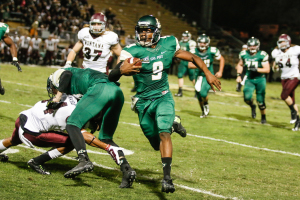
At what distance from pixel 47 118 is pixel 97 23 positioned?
103 inches

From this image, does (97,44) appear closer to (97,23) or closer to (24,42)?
(97,23)

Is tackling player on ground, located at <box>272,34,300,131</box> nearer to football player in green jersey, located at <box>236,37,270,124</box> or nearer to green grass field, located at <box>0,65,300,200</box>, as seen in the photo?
football player in green jersey, located at <box>236,37,270,124</box>

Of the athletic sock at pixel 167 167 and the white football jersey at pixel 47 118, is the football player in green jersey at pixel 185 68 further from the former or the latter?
the athletic sock at pixel 167 167

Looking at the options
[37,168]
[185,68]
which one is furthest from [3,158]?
[185,68]

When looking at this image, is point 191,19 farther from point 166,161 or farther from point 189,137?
point 166,161

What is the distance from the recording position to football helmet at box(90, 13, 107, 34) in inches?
255

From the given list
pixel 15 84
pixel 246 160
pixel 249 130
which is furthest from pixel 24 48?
pixel 246 160

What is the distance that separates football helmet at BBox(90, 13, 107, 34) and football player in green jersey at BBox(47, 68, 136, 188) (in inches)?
83.2

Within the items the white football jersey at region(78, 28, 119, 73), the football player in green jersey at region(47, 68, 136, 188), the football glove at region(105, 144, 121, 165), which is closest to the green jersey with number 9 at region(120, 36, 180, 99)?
the football player in green jersey at region(47, 68, 136, 188)

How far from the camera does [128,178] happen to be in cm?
407

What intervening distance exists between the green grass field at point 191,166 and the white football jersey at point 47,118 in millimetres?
504

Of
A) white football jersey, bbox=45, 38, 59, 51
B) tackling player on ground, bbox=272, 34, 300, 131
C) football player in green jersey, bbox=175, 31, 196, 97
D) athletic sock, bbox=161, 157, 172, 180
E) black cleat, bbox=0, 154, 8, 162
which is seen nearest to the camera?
athletic sock, bbox=161, 157, 172, 180

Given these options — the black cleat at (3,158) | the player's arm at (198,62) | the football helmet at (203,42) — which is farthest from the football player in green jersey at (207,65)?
the black cleat at (3,158)

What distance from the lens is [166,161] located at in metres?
3.89
